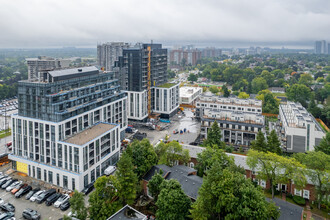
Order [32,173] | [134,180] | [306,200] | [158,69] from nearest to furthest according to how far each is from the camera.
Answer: [134,180] < [306,200] < [32,173] < [158,69]

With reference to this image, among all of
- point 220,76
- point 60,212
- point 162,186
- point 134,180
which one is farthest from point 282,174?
point 220,76

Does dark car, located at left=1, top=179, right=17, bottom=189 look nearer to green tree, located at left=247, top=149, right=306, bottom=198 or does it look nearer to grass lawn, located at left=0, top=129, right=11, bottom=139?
grass lawn, located at left=0, top=129, right=11, bottom=139

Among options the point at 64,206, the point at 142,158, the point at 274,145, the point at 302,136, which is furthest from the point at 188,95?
the point at 64,206

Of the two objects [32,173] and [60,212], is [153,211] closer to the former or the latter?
[60,212]

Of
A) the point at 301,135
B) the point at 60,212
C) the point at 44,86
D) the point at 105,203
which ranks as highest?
the point at 44,86

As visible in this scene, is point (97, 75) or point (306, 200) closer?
point (306, 200)

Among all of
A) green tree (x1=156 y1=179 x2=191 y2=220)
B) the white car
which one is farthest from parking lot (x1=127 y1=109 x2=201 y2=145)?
green tree (x1=156 y1=179 x2=191 y2=220)
